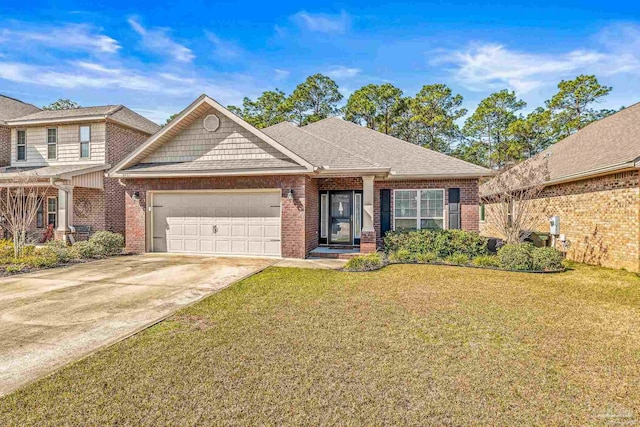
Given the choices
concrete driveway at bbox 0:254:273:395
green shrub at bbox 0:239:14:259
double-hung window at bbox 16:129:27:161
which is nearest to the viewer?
concrete driveway at bbox 0:254:273:395

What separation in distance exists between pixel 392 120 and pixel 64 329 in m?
32.1

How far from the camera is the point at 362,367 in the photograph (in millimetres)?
3758

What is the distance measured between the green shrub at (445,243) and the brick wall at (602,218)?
3221 millimetres

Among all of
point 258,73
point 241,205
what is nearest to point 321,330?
point 241,205

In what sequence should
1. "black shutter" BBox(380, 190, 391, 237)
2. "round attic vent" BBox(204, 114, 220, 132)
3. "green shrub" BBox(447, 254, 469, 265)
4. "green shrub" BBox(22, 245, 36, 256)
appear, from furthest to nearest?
"black shutter" BBox(380, 190, 391, 237) < "round attic vent" BBox(204, 114, 220, 132) < "green shrub" BBox(22, 245, 36, 256) < "green shrub" BBox(447, 254, 469, 265)

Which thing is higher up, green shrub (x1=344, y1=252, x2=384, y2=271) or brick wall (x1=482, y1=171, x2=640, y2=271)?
brick wall (x1=482, y1=171, x2=640, y2=271)

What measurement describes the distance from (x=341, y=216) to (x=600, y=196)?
27.0ft

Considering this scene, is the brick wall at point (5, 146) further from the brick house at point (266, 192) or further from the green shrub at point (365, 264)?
the green shrub at point (365, 264)

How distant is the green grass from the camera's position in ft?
9.62

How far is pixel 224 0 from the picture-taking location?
36.7 ft

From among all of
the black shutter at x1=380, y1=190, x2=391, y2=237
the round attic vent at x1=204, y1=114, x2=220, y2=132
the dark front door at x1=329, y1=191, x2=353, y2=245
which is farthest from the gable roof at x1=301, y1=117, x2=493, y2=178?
the round attic vent at x1=204, y1=114, x2=220, y2=132

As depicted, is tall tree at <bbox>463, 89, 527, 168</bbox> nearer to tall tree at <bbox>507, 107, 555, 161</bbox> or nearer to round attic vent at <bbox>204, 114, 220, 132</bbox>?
tall tree at <bbox>507, 107, 555, 161</bbox>

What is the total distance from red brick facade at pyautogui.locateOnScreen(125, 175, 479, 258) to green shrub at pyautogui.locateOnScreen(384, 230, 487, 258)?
4.29 ft

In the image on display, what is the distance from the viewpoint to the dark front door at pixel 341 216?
13354mm
